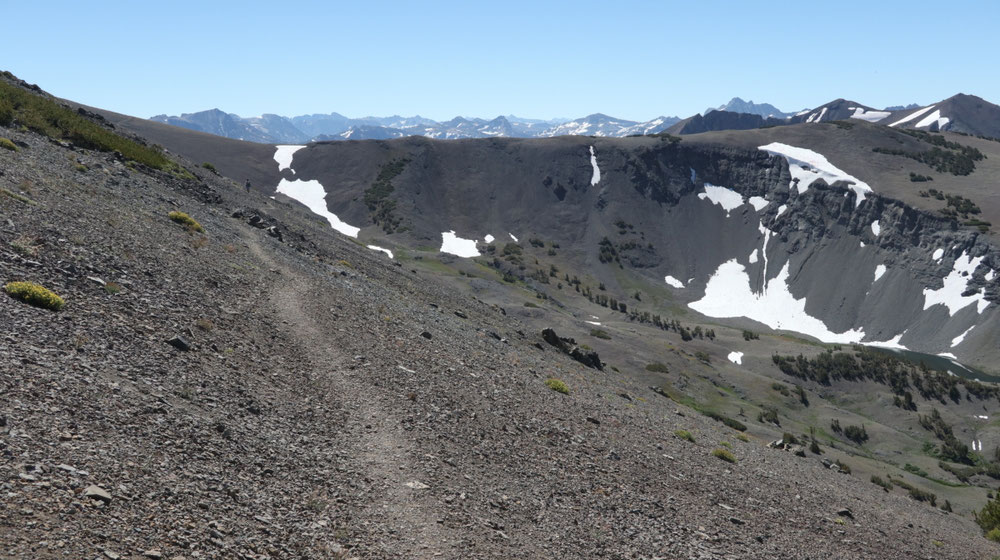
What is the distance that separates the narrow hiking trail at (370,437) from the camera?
43.7 feet

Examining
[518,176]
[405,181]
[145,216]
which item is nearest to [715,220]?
[518,176]

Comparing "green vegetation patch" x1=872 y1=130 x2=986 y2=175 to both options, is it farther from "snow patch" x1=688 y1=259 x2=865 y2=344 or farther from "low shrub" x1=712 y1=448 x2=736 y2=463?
"low shrub" x1=712 y1=448 x2=736 y2=463

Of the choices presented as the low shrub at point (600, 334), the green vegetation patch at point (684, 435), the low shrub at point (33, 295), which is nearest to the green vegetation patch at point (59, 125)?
the low shrub at point (33, 295)

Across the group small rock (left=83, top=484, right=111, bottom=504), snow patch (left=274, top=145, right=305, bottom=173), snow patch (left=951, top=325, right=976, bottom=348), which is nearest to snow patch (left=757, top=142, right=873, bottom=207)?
snow patch (left=951, top=325, right=976, bottom=348)

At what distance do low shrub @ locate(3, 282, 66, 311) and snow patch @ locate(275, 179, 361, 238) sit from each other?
140 meters

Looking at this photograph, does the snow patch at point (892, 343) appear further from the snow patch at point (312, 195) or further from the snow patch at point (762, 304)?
the snow patch at point (312, 195)

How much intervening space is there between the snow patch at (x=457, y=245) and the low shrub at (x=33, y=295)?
430 feet

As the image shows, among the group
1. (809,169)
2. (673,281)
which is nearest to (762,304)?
(673,281)

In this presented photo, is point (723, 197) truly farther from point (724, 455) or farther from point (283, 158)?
point (724, 455)

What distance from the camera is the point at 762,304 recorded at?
152750 mm

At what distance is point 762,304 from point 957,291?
129 feet

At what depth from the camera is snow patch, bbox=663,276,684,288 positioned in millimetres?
161375

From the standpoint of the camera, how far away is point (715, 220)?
18012cm

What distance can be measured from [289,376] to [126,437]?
7.59 m
